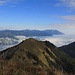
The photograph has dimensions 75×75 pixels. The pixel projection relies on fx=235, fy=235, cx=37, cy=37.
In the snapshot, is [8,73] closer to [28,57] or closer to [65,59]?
[28,57]

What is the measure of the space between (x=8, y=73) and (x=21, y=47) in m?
69.3

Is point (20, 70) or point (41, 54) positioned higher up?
point (20, 70)

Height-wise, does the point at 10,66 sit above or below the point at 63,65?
above

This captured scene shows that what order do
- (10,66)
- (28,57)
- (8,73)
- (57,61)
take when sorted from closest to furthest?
(8,73), (10,66), (28,57), (57,61)

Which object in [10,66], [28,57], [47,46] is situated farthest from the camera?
[47,46]

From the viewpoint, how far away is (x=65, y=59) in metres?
108

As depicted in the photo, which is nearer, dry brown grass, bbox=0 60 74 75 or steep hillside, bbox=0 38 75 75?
dry brown grass, bbox=0 60 74 75

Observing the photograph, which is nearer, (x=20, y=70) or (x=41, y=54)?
(x=20, y=70)

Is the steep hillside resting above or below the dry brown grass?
below

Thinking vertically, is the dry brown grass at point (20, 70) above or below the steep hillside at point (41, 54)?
above

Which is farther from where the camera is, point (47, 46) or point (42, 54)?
point (47, 46)

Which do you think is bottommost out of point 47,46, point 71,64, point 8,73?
point 71,64

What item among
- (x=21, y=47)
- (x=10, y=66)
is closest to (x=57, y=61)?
(x=21, y=47)

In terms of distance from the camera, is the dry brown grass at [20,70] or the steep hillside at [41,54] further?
the steep hillside at [41,54]
